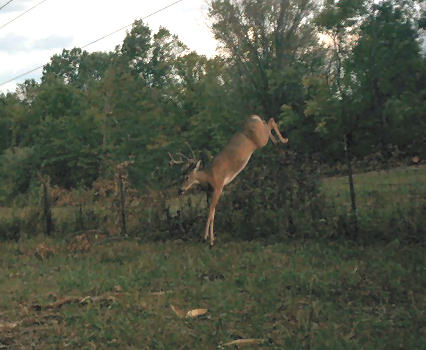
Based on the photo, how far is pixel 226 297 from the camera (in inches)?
267

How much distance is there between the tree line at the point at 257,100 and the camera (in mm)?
14547

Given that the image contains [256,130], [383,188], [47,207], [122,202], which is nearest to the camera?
[256,130]

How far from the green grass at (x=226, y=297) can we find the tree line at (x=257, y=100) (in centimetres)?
383

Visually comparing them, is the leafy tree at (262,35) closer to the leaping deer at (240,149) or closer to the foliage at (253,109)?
the foliage at (253,109)

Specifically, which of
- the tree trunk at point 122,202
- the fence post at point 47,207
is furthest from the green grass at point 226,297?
the fence post at point 47,207

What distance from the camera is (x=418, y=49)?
46.2ft

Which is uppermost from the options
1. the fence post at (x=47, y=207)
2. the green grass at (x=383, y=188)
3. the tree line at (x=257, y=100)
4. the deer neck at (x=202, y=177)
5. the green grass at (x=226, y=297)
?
the tree line at (x=257, y=100)

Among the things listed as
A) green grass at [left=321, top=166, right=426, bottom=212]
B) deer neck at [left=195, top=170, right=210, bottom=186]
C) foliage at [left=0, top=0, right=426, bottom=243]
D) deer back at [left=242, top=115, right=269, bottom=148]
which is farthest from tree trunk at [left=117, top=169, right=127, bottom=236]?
deer back at [left=242, top=115, right=269, bottom=148]

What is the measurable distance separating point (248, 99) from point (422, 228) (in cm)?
1858

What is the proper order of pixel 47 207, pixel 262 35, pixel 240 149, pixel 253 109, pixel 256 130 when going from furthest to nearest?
1. pixel 262 35
2. pixel 253 109
3. pixel 47 207
4. pixel 240 149
5. pixel 256 130

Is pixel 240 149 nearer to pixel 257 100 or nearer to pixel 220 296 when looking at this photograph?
pixel 220 296

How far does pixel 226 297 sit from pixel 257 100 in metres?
21.1

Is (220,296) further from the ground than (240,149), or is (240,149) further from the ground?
(240,149)

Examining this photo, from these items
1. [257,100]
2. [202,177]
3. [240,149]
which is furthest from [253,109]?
[240,149]
